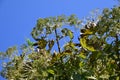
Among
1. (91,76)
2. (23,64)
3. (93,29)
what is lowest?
(91,76)

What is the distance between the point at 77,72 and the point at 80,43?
9.5 inches

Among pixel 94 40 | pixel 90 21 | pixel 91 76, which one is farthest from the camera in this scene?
pixel 90 21

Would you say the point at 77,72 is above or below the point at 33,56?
below

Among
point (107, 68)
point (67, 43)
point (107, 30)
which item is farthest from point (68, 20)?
point (107, 68)

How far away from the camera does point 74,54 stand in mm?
1924

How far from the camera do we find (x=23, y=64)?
77.9 inches

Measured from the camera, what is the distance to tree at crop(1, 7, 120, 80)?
1788 millimetres

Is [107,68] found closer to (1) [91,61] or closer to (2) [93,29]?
(1) [91,61]

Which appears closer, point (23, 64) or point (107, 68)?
point (107, 68)

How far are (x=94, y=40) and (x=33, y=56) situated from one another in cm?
42

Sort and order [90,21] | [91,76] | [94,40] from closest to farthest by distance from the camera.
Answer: [91,76], [94,40], [90,21]

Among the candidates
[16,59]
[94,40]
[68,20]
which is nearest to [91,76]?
[94,40]

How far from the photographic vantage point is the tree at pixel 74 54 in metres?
1.79

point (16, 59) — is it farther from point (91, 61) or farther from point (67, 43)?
point (91, 61)
